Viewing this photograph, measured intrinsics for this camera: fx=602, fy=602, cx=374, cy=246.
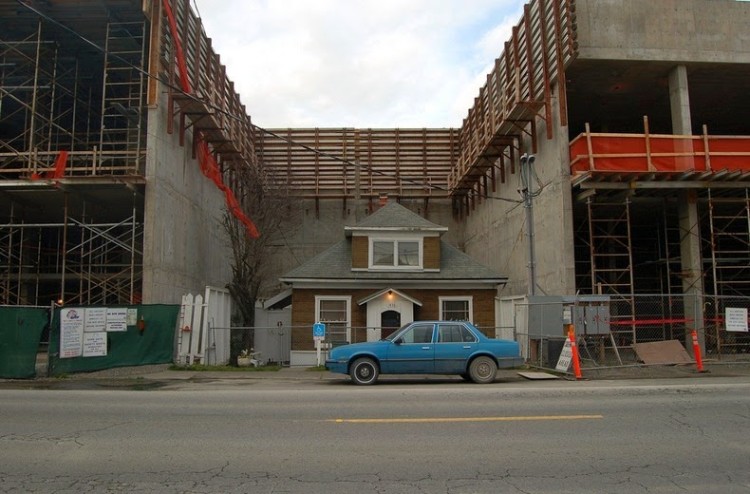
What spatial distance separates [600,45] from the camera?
20.5 meters

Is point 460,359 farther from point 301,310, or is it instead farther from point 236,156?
point 236,156

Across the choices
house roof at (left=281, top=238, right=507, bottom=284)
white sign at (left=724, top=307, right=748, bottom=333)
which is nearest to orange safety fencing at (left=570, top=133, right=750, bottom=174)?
white sign at (left=724, top=307, right=748, bottom=333)

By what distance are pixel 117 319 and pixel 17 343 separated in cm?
258

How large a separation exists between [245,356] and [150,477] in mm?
15659

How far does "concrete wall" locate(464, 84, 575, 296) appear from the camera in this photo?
20.1 meters

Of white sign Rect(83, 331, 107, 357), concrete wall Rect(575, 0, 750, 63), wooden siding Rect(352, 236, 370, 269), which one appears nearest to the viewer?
white sign Rect(83, 331, 107, 357)

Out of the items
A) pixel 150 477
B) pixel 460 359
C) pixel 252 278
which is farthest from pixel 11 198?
pixel 150 477

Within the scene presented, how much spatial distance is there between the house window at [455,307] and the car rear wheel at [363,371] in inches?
350

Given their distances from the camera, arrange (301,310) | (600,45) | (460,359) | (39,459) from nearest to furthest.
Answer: (39,459)
(460,359)
(600,45)
(301,310)

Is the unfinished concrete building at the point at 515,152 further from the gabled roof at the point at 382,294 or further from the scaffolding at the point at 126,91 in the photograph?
the gabled roof at the point at 382,294

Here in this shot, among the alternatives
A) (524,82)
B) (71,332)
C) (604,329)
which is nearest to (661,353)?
(604,329)

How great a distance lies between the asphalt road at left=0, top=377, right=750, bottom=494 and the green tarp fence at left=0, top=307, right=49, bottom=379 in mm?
4592

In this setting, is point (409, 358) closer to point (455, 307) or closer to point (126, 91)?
point (455, 307)

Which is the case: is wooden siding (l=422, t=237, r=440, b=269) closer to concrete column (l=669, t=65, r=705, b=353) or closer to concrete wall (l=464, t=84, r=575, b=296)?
concrete wall (l=464, t=84, r=575, b=296)
